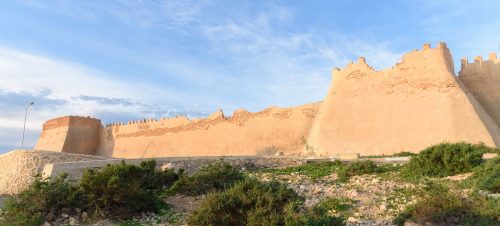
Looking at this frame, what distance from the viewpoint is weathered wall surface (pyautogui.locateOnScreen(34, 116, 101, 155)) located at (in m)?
38.2

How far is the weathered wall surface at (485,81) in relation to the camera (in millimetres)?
23359

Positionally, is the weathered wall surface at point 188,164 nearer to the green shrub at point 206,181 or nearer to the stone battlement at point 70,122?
the green shrub at point 206,181

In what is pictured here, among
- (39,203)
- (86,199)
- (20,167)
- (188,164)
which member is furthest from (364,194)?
(20,167)

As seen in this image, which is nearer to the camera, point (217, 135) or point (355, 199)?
point (355, 199)

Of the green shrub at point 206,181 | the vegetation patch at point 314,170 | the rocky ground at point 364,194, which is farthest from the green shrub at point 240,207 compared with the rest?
the vegetation patch at point 314,170

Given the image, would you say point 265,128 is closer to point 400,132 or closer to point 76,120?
point 400,132

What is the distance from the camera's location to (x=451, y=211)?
744 centimetres

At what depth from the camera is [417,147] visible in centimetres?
2195

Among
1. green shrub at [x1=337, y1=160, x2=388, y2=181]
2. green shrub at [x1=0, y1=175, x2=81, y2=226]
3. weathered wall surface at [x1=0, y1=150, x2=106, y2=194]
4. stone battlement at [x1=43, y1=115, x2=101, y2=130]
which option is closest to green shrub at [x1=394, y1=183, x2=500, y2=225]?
green shrub at [x1=337, y1=160, x2=388, y2=181]

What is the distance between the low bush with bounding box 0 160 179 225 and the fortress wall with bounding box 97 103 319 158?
59.5ft

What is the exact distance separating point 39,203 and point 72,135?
99.8ft

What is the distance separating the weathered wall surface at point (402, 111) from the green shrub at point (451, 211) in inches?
565

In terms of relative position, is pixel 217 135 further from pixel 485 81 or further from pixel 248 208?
pixel 248 208

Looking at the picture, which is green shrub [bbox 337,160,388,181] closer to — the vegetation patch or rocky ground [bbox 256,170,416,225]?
rocky ground [bbox 256,170,416,225]
